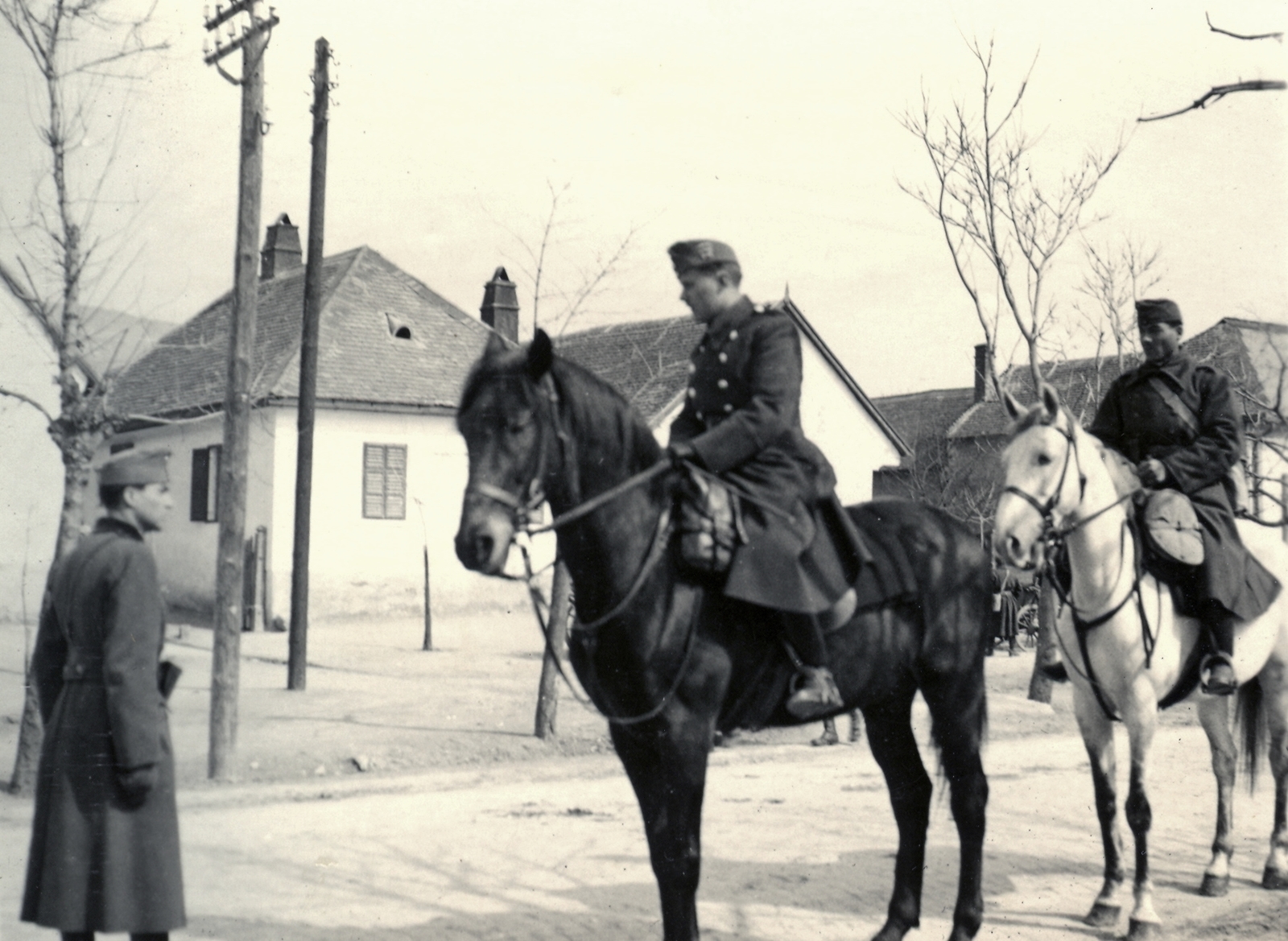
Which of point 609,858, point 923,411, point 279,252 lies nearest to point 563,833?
point 609,858

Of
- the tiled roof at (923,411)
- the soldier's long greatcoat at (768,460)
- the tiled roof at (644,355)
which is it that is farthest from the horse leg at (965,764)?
the tiled roof at (923,411)

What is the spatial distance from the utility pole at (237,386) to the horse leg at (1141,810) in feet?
19.8

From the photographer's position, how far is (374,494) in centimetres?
2188

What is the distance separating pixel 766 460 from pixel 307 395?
919 centimetres

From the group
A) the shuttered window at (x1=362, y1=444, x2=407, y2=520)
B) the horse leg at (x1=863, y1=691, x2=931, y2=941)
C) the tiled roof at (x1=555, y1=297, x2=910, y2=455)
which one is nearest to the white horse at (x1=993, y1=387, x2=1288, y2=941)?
the horse leg at (x1=863, y1=691, x2=931, y2=941)

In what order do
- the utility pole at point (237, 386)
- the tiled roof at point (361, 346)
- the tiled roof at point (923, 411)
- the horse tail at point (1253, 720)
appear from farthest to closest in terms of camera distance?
the tiled roof at point (923, 411) < the tiled roof at point (361, 346) < the utility pole at point (237, 386) < the horse tail at point (1253, 720)

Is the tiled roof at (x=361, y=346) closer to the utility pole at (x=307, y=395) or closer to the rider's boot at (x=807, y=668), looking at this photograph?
the utility pole at (x=307, y=395)

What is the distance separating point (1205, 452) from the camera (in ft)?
22.2

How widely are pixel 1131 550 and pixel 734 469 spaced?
261cm

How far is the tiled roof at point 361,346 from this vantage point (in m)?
21.3

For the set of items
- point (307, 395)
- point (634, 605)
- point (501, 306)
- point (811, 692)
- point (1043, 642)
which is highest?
point (501, 306)

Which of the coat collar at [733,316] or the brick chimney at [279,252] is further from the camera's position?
the brick chimney at [279,252]

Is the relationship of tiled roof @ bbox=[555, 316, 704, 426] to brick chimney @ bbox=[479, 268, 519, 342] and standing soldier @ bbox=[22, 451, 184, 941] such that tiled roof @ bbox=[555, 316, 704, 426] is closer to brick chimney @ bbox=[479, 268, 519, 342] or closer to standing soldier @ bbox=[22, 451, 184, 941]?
brick chimney @ bbox=[479, 268, 519, 342]

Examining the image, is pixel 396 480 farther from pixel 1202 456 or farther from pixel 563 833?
pixel 1202 456
